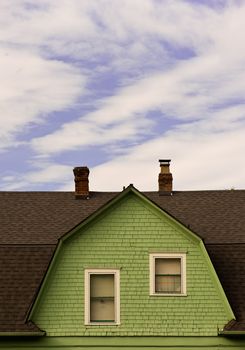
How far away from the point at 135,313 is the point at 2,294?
416 cm

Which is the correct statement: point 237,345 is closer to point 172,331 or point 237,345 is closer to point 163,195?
point 172,331

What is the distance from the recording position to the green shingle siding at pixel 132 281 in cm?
2639

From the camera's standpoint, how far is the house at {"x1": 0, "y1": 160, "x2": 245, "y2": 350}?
86.4ft

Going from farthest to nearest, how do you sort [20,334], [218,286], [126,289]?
[126,289] < [218,286] < [20,334]

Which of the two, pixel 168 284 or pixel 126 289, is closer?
pixel 126 289

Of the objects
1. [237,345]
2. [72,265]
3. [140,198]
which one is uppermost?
[140,198]

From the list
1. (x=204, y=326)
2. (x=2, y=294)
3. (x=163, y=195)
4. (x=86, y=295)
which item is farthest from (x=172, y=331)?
(x=163, y=195)

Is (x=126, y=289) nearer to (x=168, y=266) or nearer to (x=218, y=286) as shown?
(x=168, y=266)

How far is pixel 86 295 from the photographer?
87.2 feet

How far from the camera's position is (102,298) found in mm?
26781

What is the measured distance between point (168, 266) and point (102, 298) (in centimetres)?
225

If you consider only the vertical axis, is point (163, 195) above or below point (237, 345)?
above

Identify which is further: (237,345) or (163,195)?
(163,195)

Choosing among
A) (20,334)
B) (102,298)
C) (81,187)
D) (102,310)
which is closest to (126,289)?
(102,298)
